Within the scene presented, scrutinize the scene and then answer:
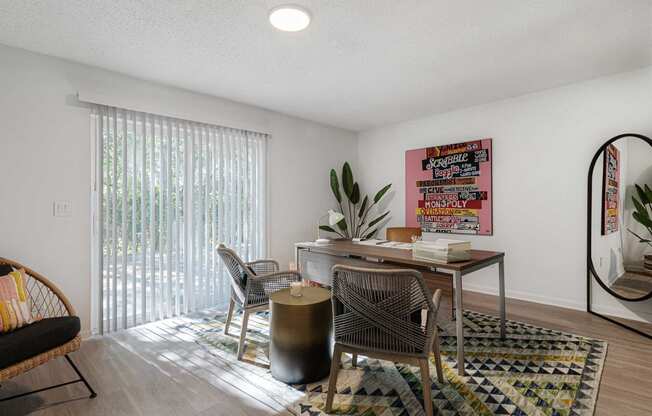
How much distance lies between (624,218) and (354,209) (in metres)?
3.33

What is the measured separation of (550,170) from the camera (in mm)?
3643

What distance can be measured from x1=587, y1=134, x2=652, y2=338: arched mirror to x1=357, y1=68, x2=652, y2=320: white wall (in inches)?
4.3

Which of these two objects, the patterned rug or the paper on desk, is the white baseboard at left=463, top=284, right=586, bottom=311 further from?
the paper on desk

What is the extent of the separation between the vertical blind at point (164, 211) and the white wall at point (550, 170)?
9.44 feet

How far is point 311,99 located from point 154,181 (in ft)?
6.28

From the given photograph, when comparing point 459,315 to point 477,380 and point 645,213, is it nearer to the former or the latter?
point 477,380

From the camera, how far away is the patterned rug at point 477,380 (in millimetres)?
1869

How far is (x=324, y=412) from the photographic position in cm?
183

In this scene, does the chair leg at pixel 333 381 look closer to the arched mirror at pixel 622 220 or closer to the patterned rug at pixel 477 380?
the patterned rug at pixel 477 380

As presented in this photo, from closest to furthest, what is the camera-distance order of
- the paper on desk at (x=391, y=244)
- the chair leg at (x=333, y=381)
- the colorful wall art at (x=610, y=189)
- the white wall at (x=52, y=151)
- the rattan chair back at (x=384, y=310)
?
the rattan chair back at (x=384, y=310) < the chair leg at (x=333, y=381) < the white wall at (x=52, y=151) < the paper on desk at (x=391, y=244) < the colorful wall art at (x=610, y=189)

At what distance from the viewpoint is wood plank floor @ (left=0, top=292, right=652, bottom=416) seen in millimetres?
1901

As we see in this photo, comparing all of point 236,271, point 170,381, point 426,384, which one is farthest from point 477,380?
point 170,381

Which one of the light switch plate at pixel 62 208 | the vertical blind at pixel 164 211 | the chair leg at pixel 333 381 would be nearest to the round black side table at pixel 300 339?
the chair leg at pixel 333 381

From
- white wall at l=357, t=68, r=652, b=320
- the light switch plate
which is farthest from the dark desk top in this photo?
the light switch plate
